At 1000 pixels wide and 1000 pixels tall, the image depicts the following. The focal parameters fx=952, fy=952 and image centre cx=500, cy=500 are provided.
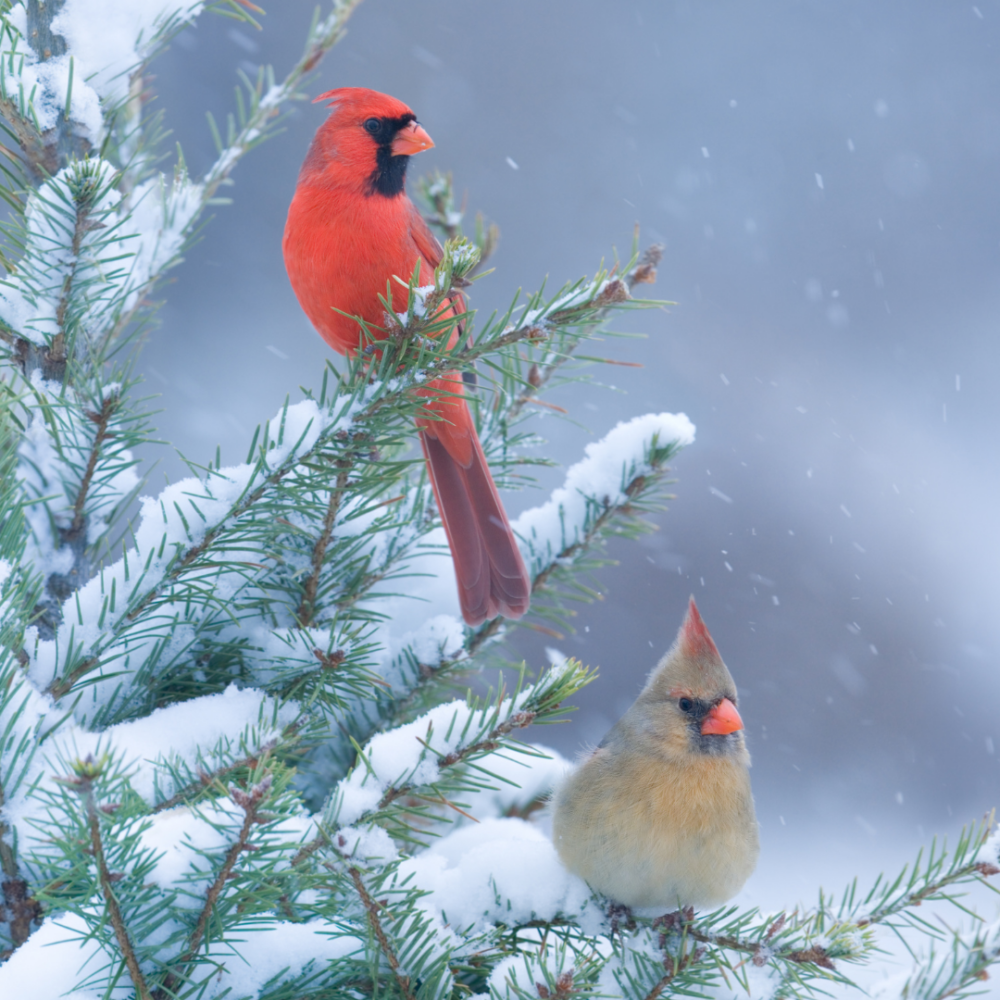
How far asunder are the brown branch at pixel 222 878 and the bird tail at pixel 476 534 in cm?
60

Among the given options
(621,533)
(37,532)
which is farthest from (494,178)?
(37,532)

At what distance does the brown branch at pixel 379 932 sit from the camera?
2.65ft

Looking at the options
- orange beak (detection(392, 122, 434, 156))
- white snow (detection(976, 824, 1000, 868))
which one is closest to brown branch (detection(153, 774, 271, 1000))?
white snow (detection(976, 824, 1000, 868))

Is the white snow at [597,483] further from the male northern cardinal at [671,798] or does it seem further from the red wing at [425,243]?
the red wing at [425,243]

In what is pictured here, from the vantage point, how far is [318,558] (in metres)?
1.16

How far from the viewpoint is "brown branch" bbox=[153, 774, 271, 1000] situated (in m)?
0.65

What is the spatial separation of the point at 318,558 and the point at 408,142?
34.2 inches

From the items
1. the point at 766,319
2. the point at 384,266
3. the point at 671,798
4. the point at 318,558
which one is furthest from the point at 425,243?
the point at 766,319

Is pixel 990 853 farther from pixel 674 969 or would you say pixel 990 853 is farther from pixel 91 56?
pixel 91 56

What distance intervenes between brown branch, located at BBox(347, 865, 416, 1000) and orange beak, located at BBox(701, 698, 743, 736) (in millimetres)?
671

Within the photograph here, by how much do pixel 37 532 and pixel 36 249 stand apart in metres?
0.35

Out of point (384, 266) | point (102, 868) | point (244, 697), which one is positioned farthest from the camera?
point (384, 266)

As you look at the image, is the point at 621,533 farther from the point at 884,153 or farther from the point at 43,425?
the point at 884,153

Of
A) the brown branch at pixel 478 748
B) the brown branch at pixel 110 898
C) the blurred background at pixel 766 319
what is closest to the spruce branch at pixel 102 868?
the brown branch at pixel 110 898
